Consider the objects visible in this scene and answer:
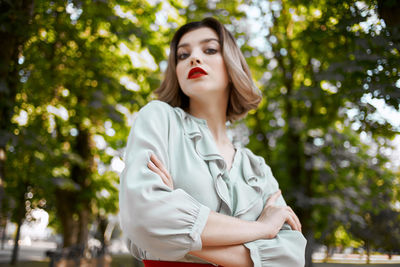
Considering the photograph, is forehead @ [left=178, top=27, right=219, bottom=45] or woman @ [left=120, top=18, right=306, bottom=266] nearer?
woman @ [left=120, top=18, right=306, bottom=266]

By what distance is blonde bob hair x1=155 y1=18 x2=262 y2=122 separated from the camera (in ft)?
6.67

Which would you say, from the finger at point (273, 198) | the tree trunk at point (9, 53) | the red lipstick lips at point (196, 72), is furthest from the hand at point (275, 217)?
the tree trunk at point (9, 53)

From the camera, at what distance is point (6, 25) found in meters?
3.46

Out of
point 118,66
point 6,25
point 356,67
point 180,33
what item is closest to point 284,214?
point 180,33

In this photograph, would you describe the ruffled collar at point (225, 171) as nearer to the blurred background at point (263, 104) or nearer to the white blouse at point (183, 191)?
the white blouse at point (183, 191)

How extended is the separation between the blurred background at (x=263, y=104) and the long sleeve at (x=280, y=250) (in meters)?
1.20

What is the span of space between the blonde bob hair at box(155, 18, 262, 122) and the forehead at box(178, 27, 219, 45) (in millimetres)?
35

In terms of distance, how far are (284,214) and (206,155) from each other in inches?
18.2

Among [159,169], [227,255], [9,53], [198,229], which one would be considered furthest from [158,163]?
[9,53]

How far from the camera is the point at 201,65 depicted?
1.94 metres

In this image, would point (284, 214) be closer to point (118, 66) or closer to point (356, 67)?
point (356, 67)

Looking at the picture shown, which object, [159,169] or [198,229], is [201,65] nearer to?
[159,169]

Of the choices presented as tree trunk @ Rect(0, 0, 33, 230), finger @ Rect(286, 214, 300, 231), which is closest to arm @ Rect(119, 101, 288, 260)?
finger @ Rect(286, 214, 300, 231)

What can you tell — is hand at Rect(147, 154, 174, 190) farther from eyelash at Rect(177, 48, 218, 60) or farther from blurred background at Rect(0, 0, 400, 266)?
blurred background at Rect(0, 0, 400, 266)
